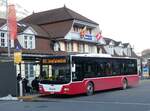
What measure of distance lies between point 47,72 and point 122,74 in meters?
8.09

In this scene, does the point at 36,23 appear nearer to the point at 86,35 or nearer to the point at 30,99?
the point at 86,35

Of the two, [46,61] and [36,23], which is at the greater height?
[36,23]

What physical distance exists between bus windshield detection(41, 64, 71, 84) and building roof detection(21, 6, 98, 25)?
29.6 m

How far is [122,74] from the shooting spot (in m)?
31.7

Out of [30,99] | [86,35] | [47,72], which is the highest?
[86,35]

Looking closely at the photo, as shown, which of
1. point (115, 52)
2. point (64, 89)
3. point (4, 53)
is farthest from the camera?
point (115, 52)

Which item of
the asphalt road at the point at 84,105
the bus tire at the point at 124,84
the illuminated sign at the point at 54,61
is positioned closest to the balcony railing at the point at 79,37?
the bus tire at the point at 124,84

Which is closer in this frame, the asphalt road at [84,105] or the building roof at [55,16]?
the asphalt road at [84,105]

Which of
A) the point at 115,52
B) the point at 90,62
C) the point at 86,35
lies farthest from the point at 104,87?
the point at 115,52

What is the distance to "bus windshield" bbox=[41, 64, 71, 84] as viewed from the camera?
24516 mm

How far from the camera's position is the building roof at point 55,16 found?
2186 inches

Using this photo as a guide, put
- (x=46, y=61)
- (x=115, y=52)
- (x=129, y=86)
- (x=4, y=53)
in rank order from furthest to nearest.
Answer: (x=115, y=52), (x=4, y=53), (x=129, y=86), (x=46, y=61)

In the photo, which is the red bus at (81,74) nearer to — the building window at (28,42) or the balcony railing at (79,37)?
the building window at (28,42)

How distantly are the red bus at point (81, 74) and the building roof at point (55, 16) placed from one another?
25.1m
